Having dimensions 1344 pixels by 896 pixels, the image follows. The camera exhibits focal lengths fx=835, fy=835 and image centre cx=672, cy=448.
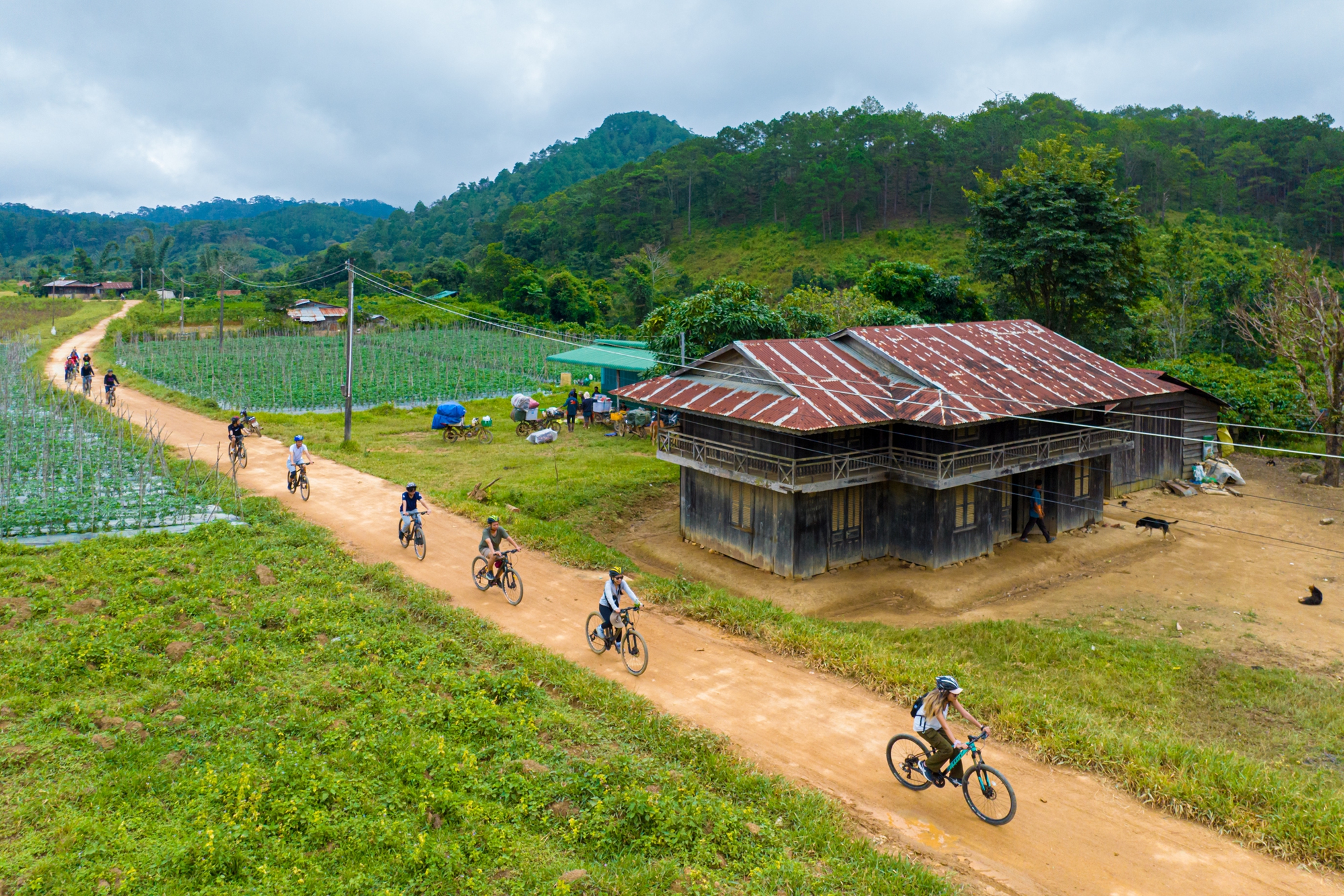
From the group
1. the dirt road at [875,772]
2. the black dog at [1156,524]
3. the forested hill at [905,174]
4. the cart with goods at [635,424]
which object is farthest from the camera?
the forested hill at [905,174]

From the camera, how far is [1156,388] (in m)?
24.6

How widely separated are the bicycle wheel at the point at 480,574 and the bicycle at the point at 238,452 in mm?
12081

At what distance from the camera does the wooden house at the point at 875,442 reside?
63.5 ft

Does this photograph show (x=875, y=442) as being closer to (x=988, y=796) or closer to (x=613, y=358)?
(x=988, y=796)

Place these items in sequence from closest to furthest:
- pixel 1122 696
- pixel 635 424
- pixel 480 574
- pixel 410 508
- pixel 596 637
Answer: pixel 596 637
pixel 1122 696
pixel 480 574
pixel 410 508
pixel 635 424

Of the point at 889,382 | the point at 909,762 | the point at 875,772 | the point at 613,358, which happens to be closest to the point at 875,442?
the point at 889,382

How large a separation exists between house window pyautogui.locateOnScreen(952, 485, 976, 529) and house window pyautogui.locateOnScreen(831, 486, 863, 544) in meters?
2.35

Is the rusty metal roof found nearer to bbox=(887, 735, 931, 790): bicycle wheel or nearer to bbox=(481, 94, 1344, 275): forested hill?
bbox=(887, 735, 931, 790): bicycle wheel

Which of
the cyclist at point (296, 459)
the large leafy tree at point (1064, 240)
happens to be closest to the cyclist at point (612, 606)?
the cyclist at point (296, 459)

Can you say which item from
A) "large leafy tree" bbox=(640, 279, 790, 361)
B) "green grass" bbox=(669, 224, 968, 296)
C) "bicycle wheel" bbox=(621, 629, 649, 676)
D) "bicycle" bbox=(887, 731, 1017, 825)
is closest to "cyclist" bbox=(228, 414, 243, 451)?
"large leafy tree" bbox=(640, 279, 790, 361)

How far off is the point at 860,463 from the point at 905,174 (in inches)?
2807

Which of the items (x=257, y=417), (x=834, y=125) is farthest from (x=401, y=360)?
(x=834, y=125)

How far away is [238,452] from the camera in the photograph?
25.5m

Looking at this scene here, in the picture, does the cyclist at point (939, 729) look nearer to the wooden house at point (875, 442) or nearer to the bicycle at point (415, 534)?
the wooden house at point (875, 442)
